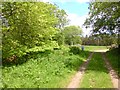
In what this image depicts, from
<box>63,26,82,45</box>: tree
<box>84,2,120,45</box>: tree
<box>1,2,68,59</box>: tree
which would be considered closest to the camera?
<box>1,2,68,59</box>: tree

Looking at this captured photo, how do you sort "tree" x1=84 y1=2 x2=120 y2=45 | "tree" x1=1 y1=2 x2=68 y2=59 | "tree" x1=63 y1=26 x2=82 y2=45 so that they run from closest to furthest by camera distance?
1. "tree" x1=1 y1=2 x2=68 y2=59
2. "tree" x1=84 y1=2 x2=120 y2=45
3. "tree" x1=63 y1=26 x2=82 y2=45

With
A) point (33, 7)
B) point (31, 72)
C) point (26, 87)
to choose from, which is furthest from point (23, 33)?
point (26, 87)

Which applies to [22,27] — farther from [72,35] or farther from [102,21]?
[72,35]

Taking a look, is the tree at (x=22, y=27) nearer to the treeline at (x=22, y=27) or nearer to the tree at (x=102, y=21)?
the treeline at (x=22, y=27)

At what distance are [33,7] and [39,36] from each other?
276 cm

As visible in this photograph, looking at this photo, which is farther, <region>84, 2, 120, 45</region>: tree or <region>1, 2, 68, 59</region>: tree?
<region>84, 2, 120, 45</region>: tree

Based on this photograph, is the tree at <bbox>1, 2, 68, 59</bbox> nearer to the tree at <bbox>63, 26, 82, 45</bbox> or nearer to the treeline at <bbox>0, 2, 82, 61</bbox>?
the treeline at <bbox>0, 2, 82, 61</bbox>

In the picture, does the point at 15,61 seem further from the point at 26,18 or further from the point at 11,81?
the point at 11,81

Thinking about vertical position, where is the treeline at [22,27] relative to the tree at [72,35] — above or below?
above

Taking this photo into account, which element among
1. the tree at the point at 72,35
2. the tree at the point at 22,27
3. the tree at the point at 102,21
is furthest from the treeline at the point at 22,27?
the tree at the point at 72,35

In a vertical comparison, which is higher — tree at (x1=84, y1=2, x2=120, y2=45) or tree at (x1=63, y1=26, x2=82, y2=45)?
tree at (x1=84, y1=2, x2=120, y2=45)

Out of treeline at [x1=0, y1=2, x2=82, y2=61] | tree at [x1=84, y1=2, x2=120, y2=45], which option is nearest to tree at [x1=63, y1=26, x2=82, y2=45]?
tree at [x1=84, y1=2, x2=120, y2=45]

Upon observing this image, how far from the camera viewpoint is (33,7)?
68.5 ft

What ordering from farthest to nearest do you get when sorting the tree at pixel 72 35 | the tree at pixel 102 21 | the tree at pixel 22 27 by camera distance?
the tree at pixel 72 35 → the tree at pixel 102 21 → the tree at pixel 22 27
